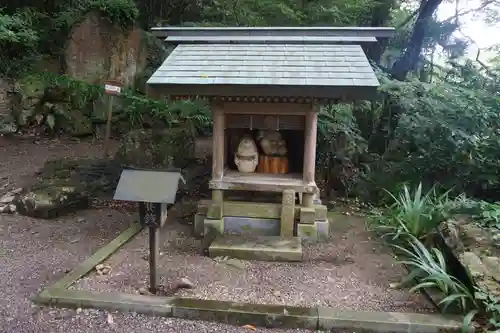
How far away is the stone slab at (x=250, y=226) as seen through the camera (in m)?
4.73

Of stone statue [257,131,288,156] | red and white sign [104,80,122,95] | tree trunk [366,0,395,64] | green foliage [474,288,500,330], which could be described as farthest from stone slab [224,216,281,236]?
tree trunk [366,0,395,64]

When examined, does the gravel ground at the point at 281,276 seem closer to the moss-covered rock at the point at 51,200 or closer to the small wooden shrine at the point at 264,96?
the small wooden shrine at the point at 264,96

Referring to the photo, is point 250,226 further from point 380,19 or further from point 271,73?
point 380,19

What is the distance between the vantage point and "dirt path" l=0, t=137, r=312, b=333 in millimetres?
2844

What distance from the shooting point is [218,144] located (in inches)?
182

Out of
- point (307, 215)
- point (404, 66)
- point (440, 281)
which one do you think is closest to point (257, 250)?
point (307, 215)

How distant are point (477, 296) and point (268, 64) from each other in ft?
9.67

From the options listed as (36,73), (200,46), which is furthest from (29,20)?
(200,46)

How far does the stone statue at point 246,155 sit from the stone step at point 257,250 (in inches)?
40.7

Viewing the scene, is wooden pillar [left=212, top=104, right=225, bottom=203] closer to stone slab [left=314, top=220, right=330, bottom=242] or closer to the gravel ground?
the gravel ground

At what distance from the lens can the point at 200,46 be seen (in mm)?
4707

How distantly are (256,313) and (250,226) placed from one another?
6.17 ft

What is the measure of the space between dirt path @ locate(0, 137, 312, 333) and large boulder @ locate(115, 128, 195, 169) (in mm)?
1343

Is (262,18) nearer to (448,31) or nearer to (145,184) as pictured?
(448,31)
